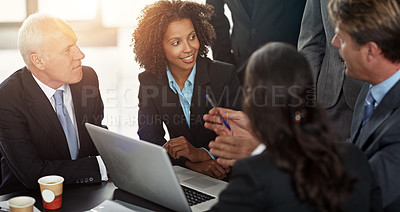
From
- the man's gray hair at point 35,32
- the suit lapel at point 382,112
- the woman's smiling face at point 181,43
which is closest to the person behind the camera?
the suit lapel at point 382,112

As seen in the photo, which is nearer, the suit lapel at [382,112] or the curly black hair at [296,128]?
the curly black hair at [296,128]

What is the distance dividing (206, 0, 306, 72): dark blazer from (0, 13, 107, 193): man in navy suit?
1113 millimetres

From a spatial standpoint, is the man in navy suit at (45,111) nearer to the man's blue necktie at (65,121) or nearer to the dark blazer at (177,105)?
the man's blue necktie at (65,121)

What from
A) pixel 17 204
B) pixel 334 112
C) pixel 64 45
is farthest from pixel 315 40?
pixel 17 204

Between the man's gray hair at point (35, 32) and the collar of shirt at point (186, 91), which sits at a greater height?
the man's gray hair at point (35, 32)

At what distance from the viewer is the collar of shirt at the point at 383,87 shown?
1.60 meters

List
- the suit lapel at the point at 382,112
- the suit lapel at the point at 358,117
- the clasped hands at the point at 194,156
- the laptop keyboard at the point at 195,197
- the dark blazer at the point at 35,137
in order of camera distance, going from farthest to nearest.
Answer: the clasped hands at the point at 194,156 < the dark blazer at the point at 35,137 < the suit lapel at the point at 358,117 < the laptop keyboard at the point at 195,197 < the suit lapel at the point at 382,112

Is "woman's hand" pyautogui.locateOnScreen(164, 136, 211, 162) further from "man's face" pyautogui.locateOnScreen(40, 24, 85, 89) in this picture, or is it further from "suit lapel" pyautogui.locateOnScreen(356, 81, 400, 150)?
"suit lapel" pyautogui.locateOnScreen(356, 81, 400, 150)

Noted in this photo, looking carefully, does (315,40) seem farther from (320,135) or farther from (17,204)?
(17,204)

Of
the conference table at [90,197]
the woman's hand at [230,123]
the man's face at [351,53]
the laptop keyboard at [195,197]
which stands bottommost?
the conference table at [90,197]

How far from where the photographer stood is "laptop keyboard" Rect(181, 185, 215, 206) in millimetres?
1635

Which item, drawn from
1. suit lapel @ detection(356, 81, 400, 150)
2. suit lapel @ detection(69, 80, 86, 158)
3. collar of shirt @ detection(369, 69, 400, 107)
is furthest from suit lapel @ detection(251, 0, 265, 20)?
suit lapel @ detection(356, 81, 400, 150)

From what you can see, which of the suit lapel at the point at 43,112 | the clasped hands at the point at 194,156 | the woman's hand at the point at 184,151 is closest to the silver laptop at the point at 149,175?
the clasped hands at the point at 194,156

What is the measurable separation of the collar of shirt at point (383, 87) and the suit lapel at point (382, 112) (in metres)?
0.05
